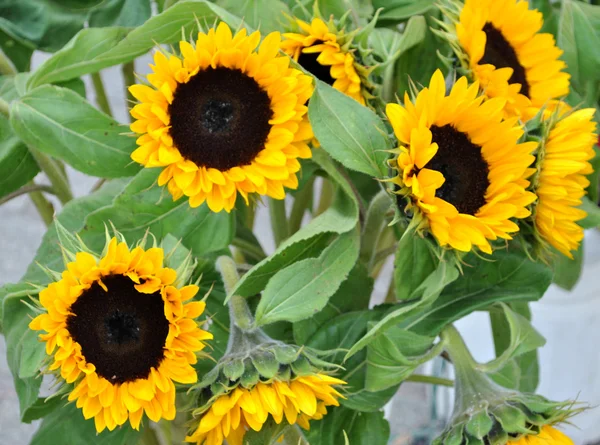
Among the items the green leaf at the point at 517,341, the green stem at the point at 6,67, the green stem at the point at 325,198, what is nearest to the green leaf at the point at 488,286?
the green leaf at the point at 517,341

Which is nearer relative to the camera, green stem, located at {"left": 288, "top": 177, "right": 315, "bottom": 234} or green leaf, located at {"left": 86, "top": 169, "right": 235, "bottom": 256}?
green leaf, located at {"left": 86, "top": 169, "right": 235, "bottom": 256}

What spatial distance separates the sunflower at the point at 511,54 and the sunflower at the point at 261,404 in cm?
14

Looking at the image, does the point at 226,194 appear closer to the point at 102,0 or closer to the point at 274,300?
the point at 274,300

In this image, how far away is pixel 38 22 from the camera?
425mm

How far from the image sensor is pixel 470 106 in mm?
309

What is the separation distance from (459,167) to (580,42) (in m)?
0.16

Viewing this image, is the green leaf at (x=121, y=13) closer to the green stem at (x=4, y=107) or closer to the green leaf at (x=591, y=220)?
the green stem at (x=4, y=107)

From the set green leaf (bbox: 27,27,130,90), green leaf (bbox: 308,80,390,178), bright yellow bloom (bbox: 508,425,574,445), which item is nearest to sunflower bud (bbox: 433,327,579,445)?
bright yellow bloom (bbox: 508,425,574,445)

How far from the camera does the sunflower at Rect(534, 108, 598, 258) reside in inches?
12.6

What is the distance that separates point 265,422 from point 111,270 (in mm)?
84

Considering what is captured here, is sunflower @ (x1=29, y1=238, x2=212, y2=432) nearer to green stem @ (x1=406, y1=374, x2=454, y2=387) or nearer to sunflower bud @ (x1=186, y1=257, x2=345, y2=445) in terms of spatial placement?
sunflower bud @ (x1=186, y1=257, x2=345, y2=445)

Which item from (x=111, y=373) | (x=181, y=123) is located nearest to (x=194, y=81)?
(x=181, y=123)

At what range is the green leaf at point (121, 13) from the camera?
1.40ft

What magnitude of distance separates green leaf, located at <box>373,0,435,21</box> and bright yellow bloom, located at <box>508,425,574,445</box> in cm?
20
